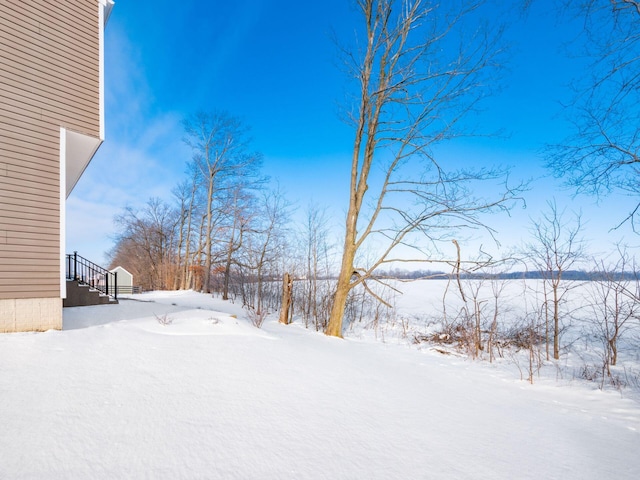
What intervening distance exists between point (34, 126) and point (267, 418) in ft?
21.1

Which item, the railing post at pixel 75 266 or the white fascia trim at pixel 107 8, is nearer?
the white fascia trim at pixel 107 8

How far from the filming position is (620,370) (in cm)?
650

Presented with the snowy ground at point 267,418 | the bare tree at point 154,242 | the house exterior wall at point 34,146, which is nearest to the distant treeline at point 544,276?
the snowy ground at point 267,418

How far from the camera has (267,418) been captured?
272 cm

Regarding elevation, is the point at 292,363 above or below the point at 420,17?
below

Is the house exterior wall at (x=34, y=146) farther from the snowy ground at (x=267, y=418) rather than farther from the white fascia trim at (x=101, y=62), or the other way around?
the snowy ground at (x=267, y=418)

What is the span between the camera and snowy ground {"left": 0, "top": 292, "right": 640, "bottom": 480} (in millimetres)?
2121

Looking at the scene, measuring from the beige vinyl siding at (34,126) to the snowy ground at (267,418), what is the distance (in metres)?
1.52

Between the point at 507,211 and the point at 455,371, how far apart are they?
3.82m

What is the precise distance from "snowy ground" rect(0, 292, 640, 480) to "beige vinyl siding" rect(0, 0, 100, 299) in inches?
59.9

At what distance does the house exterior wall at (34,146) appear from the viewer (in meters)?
5.25

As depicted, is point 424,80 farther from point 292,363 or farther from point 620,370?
point 620,370

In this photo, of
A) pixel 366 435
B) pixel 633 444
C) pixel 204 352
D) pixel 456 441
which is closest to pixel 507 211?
pixel 633 444

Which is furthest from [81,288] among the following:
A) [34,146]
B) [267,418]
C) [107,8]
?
[267,418]
